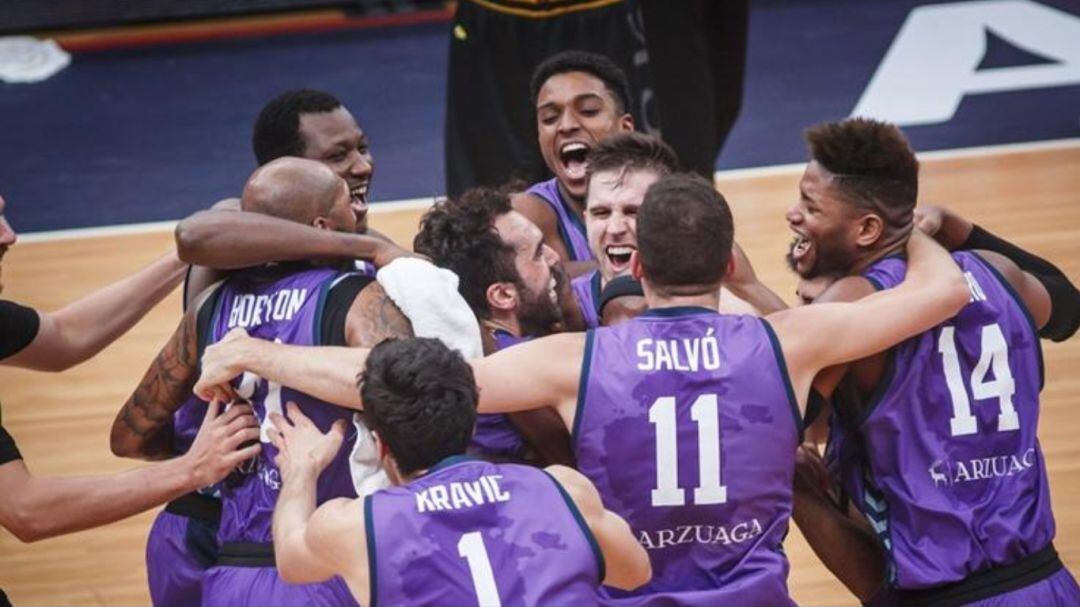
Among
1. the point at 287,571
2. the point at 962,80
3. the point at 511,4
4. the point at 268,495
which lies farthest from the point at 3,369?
the point at 962,80

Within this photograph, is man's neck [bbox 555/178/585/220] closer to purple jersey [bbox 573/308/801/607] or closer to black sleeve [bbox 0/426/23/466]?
purple jersey [bbox 573/308/801/607]

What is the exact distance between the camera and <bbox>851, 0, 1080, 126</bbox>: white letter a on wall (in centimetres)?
1148

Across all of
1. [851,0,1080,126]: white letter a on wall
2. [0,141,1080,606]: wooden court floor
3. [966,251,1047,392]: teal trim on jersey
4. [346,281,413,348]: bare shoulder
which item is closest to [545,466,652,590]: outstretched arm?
[346,281,413,348]: bare shoulder

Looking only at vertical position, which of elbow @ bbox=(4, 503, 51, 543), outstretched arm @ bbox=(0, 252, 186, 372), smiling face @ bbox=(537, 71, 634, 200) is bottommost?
elbow @ bbox=(4, 503, 51, 543)

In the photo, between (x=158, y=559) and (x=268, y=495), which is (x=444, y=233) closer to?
(x=268, y=495)

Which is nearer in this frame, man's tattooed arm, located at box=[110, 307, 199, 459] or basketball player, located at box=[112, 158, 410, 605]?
basketball player, located at box=[112, 158, 410, 605]

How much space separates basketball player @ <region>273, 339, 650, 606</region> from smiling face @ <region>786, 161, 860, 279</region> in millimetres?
1132

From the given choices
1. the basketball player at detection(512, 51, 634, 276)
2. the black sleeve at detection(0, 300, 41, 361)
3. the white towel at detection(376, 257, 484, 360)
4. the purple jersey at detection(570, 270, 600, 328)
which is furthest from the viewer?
the basketball player at detection(512, 51, 634, 276)

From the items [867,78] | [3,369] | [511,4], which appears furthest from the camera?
[867,78]

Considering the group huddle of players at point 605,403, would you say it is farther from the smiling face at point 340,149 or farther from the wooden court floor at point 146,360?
the wooden court floor at point 146,360

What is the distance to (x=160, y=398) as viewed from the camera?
501 cm

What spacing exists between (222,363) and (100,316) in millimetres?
1247

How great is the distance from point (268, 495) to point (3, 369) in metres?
4.44

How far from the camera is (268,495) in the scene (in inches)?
190
